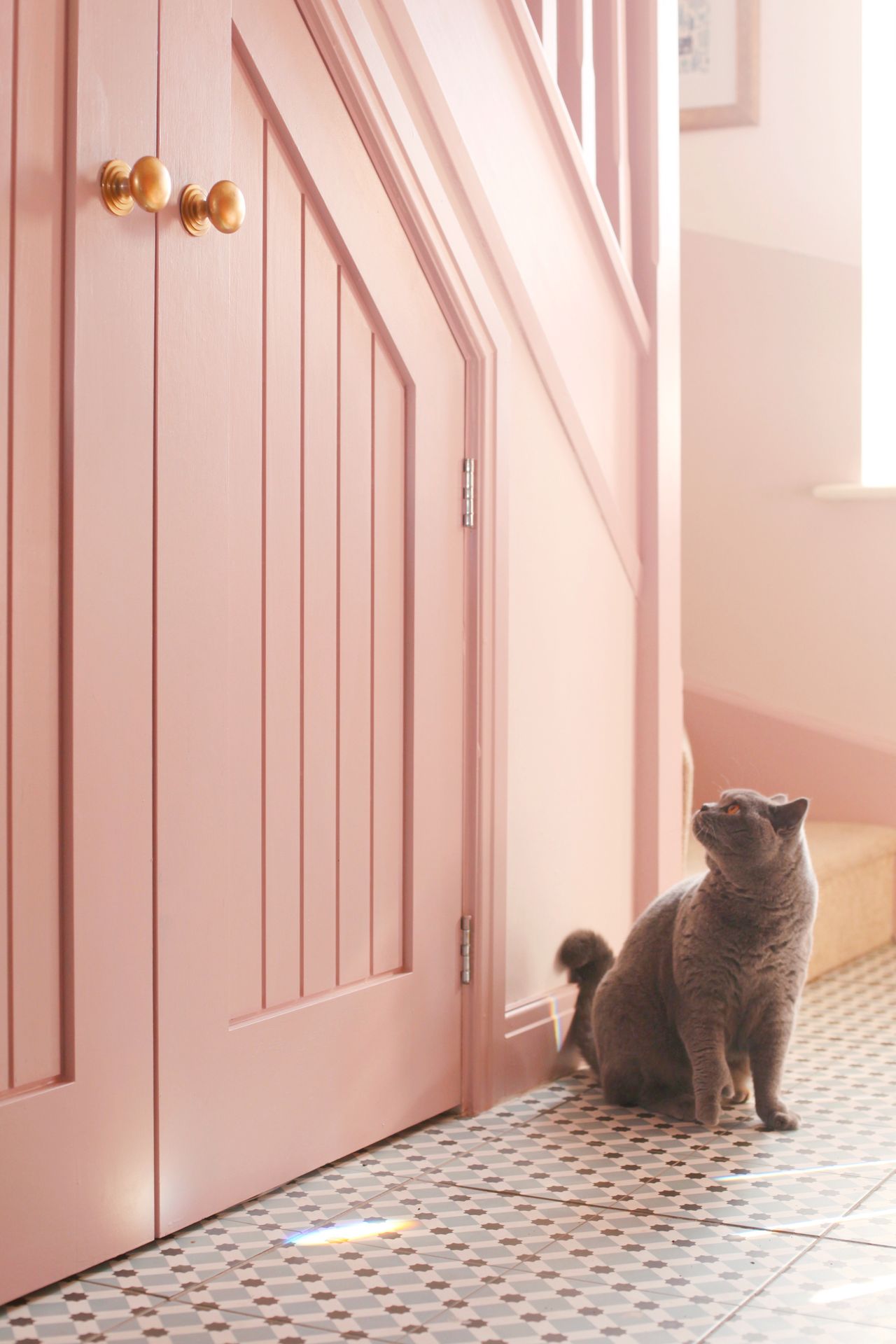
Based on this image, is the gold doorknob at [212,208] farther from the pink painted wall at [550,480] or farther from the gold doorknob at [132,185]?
the pink painted wall at [550,480]

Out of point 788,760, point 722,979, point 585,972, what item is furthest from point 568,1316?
point 788,760

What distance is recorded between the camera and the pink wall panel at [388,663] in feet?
6.75

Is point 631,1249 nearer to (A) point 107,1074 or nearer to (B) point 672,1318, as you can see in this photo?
(B) point 672,1318

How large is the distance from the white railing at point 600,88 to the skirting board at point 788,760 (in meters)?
1.66

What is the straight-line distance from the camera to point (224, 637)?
176 cm

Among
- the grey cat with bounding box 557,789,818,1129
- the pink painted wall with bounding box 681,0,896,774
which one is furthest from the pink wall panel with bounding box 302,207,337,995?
the pink painted wall with bounding box 681,0,896,774

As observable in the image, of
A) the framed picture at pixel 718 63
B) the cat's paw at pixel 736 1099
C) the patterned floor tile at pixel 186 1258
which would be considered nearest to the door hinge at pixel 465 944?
the cat's paw at pixel 736 1099

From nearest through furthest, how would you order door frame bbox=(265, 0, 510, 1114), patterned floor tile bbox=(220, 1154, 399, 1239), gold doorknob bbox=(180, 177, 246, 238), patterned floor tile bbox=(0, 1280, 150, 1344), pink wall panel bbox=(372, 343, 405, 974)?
patterned floor tile bbox=(0, 1280, 150, 1344), gold doorknob bbox=(180, 177, 246, 238), patterned floor tile bbox=(220, 1154, 399, 1239), pink wall panel bbox=(372, 343, 405, 974), door frame bbox=(265, 0, 510, 1114)

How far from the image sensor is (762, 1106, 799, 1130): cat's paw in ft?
7.14

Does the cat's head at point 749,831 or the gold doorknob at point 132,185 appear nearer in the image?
the gold doorknob at point 132,185

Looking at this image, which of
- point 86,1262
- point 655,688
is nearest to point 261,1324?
point 86,1262

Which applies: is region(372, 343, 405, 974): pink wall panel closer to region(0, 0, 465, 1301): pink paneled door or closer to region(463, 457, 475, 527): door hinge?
region(0, 0, 465, 1301): pink paneled door

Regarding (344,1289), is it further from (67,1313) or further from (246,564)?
(246,564)

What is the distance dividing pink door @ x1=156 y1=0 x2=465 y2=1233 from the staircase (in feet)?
4.33
